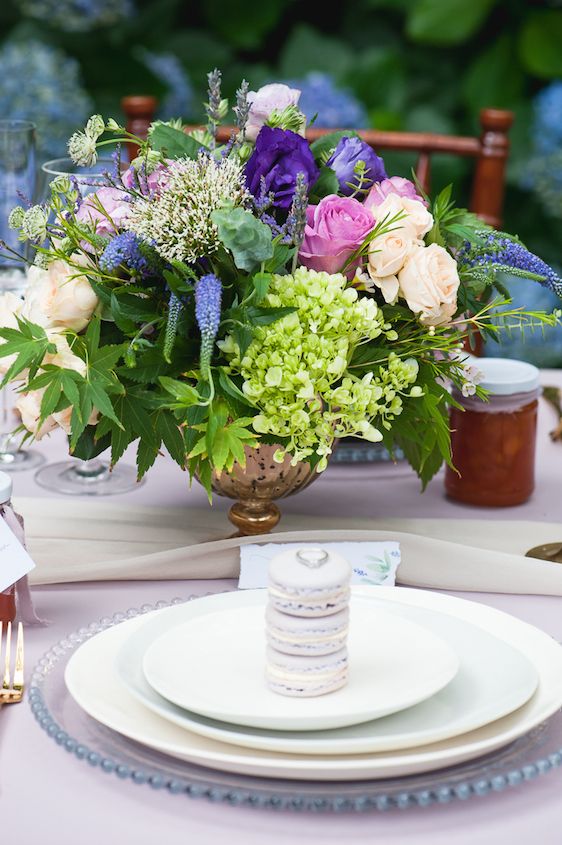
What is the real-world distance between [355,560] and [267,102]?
0.40 m

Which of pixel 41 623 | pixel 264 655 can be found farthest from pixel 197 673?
pixel 41 623

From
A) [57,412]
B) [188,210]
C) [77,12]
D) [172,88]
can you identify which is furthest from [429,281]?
[77,12]

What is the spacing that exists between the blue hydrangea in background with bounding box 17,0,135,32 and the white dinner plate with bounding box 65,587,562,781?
8.58 ft

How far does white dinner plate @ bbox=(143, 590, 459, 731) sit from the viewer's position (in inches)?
26.6

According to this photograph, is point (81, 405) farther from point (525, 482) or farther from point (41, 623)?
point (525, 482)

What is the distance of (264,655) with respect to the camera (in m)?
0.76

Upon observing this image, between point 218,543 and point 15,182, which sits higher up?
point 15,182

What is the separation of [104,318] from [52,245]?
7cm

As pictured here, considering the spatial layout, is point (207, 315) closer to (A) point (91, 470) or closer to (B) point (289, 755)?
(B) point (289, 755)

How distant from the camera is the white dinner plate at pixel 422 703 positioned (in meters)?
0.66

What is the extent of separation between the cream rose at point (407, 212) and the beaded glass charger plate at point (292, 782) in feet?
1.37

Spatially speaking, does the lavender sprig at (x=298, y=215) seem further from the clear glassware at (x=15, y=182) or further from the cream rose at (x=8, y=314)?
the clear glassware at (x=15, y=182)

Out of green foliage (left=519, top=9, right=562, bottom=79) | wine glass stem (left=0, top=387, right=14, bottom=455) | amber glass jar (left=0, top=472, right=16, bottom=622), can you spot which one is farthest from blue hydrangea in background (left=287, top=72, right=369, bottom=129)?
amber glass jar (left=0, top=472, right=16, bottom=622)

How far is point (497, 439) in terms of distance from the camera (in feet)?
3.88
